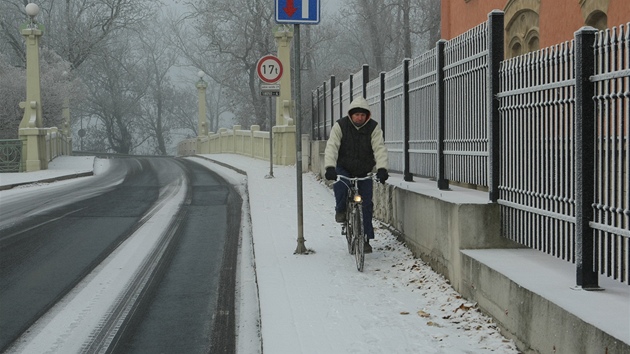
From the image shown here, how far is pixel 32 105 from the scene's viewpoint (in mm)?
27703

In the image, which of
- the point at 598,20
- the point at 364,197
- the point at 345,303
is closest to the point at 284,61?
the point at 598,20

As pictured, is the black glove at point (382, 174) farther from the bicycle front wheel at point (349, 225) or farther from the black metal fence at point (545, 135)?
the black metal fence at point (545, 135)

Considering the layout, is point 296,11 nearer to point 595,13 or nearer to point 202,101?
point 595,13

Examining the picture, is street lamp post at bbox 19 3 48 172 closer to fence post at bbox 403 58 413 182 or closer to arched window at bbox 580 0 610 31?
fence post at bbox 403 58 413 182

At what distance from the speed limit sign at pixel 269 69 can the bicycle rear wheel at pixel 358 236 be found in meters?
11.2

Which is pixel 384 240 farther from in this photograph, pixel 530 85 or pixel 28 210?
pixel 28 210

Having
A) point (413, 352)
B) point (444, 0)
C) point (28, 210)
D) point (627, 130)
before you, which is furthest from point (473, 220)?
point (444, 0)

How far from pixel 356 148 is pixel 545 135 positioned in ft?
10.6

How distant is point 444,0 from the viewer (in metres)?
20.2

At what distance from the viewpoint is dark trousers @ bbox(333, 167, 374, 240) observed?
869 cm

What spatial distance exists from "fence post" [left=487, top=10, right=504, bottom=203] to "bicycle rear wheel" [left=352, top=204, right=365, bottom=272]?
1610mm

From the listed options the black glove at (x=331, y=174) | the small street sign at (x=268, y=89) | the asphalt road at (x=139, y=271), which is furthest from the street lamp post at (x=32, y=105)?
the black glove at (x=331, y=174)

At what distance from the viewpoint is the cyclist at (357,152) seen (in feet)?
28.5

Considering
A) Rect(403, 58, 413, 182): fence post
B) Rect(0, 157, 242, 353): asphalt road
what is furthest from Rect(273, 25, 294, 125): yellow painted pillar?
Result: Rect(403, 58, 413, 182): fence post
